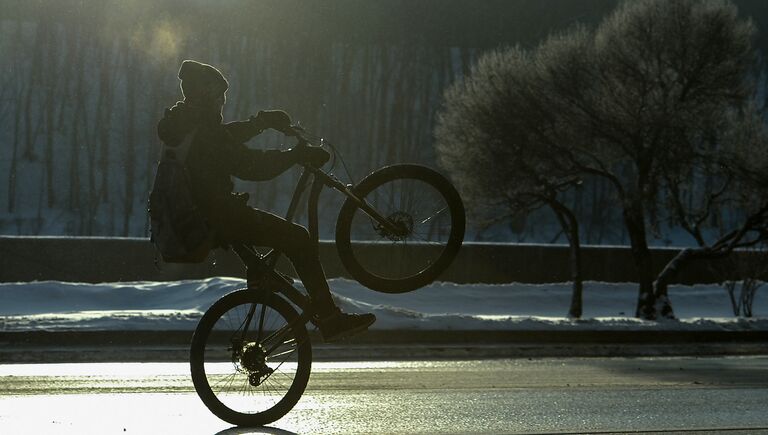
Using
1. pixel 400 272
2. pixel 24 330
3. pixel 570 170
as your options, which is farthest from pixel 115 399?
pixel 570 170

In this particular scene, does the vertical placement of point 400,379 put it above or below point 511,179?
below

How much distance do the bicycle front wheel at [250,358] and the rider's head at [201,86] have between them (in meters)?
1.09

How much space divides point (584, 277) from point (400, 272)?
30581mm

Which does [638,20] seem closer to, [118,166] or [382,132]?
[382,132]

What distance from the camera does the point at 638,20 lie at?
28500 mm

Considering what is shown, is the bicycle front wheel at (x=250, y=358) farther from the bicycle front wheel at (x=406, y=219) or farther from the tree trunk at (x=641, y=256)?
the tree trunk at (x=641, y=256)

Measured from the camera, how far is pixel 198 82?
6219 millimetres

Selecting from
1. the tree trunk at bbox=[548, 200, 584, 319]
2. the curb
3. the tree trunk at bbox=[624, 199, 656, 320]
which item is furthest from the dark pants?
the tree trunk at bbox=[548, 200, 584, 319]

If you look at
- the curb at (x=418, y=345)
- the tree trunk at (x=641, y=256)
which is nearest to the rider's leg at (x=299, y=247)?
the curb at (x=418, y=345)

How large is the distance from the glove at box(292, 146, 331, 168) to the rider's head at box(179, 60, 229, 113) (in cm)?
49

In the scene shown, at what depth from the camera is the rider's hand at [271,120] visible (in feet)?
20.2

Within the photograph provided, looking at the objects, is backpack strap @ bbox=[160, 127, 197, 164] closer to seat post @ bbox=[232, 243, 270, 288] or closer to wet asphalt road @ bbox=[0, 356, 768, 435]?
seat post @ bbox=[232, 243, 270, 288]

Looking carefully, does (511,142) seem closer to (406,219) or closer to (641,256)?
(641,256)

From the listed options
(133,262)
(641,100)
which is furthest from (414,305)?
A: (641,100)
